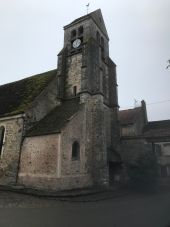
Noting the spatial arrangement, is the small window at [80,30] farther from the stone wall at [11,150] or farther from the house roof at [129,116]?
the house roof at [129,116]

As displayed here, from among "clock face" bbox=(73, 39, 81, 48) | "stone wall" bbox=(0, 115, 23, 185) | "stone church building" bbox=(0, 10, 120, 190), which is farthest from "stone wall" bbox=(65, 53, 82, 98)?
"stone wall" bbox=(0, 115, 23, 185)

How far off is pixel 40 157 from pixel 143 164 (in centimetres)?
903

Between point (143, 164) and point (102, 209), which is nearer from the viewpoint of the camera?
point (102, 209)

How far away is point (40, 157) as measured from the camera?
1750cm

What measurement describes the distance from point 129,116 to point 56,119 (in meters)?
18.7

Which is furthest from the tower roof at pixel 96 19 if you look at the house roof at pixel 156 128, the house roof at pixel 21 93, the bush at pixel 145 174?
the bush at pixel 145 174

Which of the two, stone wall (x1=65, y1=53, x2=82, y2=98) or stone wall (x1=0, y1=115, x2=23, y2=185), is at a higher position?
stone wall (x1=65, y1=53, x2=82, y2=98)

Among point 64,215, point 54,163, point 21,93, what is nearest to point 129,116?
point 21,93

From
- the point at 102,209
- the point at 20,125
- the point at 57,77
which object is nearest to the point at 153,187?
the point at 102,209

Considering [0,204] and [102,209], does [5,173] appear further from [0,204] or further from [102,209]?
[102,209]

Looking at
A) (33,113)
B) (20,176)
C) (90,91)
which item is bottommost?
(20,176)

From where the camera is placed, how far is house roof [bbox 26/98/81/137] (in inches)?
710

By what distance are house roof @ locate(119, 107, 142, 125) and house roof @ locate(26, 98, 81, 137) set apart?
14.0m

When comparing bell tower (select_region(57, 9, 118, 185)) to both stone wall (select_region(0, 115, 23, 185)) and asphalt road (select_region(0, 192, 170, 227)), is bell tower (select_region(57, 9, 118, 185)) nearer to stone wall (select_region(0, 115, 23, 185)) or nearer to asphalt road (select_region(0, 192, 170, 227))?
stone wall (select_region(0, 115, 23, 185))
